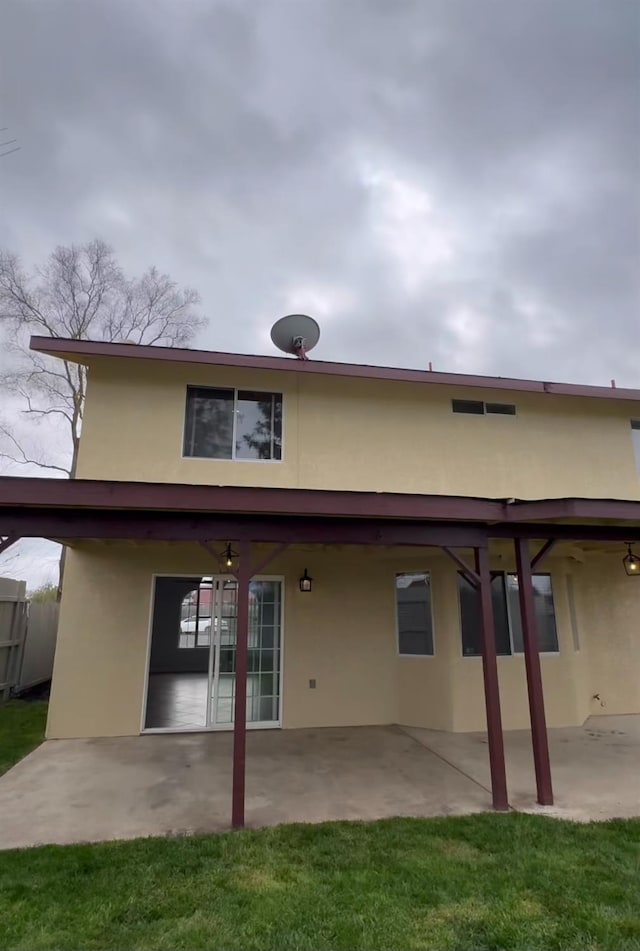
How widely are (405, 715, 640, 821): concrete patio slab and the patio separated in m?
0.01

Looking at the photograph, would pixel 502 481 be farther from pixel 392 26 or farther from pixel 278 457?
pixel 392 26

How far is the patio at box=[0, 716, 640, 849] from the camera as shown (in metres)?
4.25

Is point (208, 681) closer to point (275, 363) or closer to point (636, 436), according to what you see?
point (275, 363)

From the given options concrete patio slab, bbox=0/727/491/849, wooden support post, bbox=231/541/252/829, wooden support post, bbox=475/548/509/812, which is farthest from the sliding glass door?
wooden support post, bbox=475/548/509/812

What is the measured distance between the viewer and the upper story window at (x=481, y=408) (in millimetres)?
8086

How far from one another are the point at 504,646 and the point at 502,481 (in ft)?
8.09

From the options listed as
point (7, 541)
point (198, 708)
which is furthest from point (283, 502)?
point (198, 708)

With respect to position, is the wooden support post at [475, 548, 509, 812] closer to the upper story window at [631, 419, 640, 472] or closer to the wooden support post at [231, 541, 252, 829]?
the wooden support post at [231, 541, 252, 829]

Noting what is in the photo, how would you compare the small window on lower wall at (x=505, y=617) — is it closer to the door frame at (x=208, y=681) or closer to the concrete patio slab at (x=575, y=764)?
the concrete patio slab at (x=575, y=764)

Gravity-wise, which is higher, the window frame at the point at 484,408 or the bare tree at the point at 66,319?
the bare tree at the point at 66,319

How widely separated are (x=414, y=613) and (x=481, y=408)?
342 cm

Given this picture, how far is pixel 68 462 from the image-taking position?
44.6 ft

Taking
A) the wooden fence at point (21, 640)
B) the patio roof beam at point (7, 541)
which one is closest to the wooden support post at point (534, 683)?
the patio roof beam at point (7, 541)

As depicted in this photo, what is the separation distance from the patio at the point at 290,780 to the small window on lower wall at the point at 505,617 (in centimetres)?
116
